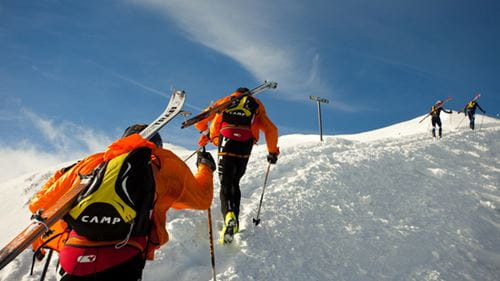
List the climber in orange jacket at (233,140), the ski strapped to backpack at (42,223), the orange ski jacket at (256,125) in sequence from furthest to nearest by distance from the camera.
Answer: the orange ski jacket at (256,125) → the climber in orange jacket at (233,140) → the ski strapped to backpack at (42,223)

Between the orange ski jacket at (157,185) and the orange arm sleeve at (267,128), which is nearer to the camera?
the orange ski jacket at (157,185)

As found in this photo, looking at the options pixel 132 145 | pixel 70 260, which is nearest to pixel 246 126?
pixel 132 145

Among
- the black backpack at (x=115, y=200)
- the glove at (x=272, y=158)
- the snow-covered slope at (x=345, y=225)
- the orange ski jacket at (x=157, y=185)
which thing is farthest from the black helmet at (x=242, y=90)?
the black backpack at (x=115, y=200)

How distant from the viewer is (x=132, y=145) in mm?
2389

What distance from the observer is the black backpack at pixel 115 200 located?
84.8 inches

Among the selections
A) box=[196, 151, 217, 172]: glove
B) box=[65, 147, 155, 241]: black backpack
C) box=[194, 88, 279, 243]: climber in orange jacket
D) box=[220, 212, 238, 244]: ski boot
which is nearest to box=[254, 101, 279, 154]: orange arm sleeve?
box=[194, 88, 279, 243]: climber in orange jacket

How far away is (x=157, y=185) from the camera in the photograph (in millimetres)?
2559

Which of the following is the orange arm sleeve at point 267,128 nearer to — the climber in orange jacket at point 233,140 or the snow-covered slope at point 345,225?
the climber in orange jacket at point 233,140

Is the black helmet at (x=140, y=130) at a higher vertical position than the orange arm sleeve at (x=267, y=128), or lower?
lower

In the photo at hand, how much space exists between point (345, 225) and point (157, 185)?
4313 millimetres

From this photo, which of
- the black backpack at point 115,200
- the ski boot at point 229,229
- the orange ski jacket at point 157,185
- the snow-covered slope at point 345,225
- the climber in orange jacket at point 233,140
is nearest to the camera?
the black backpack at point 115,200

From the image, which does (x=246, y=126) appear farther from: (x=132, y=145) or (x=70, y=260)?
(x=70, y=260)

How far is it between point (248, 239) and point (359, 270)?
5.32 feet

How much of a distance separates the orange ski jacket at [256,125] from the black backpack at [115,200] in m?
3.36
